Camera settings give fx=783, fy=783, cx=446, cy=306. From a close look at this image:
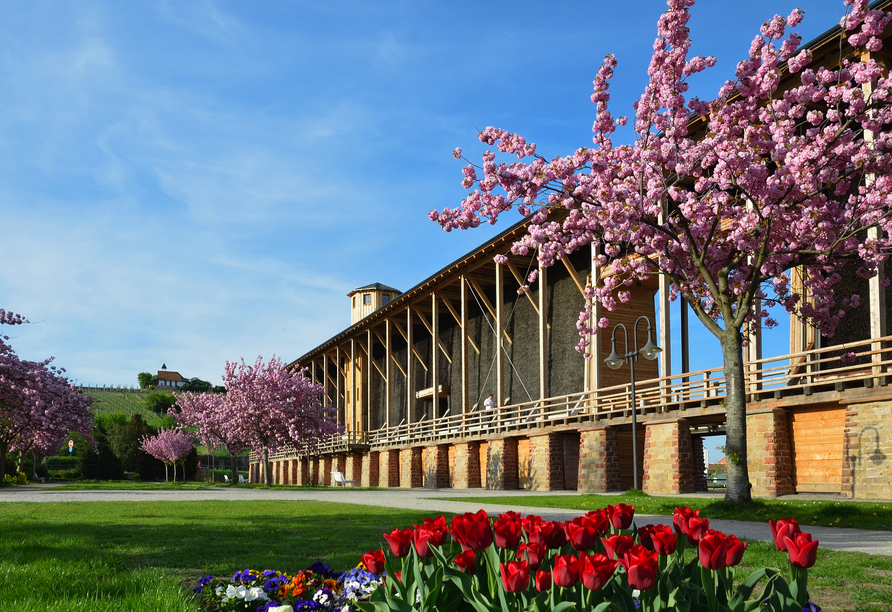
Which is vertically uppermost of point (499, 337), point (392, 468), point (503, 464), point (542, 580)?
point (499, 337)

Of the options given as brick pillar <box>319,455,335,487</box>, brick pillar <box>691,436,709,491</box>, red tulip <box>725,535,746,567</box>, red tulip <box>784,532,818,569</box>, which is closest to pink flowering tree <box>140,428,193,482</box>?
brick pillar <box>319,455,335,487</box>

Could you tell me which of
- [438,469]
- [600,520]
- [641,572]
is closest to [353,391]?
[438,469]

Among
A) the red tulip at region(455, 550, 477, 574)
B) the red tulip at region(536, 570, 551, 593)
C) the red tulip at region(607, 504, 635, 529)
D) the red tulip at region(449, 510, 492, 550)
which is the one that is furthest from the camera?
the red tulip at region(607, 504, 635, 529)

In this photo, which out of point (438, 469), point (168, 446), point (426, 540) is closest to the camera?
point (426, 540)

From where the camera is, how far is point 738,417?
14117mm

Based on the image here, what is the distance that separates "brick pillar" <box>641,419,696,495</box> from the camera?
Answer: 70.6 feet

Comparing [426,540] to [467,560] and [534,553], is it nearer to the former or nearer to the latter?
[467,560]

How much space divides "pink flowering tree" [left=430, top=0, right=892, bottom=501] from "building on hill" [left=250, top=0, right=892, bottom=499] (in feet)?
10.3

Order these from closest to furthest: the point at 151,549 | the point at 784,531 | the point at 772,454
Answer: the point at 784,531 < the point at 151,549 < the point at 772,454

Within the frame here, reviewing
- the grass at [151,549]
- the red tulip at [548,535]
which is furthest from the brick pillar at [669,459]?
the red tulip at [548,535]

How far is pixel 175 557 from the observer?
7.59m

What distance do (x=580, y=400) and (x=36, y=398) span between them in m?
19.1

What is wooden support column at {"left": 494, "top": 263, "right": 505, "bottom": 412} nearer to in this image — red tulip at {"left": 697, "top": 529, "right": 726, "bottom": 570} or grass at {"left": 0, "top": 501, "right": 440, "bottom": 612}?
grass at {"left": 0, "top": 501, "right": 440, "bottom": 612}

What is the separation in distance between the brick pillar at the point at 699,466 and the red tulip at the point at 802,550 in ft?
68.5
